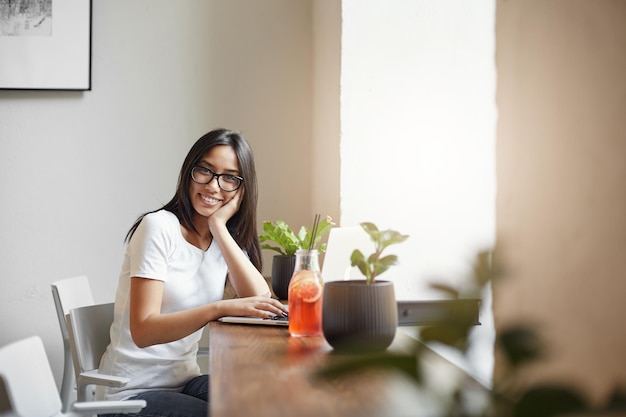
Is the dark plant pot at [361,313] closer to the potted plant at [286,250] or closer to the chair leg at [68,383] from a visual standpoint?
the potted plant at [286,250]

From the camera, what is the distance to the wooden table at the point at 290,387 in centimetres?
89

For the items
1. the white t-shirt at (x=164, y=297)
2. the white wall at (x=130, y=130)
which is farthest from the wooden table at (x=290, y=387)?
the white wall at (x=130, y=130)

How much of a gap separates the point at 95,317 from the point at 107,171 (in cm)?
90

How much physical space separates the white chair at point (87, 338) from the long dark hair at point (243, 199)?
24 cm

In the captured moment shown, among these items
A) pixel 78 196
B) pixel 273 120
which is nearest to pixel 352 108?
pixel 273 120

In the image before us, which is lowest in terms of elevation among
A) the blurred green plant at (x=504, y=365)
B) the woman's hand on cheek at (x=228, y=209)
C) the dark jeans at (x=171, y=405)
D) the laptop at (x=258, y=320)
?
the dark jeans at (x=171, y=405)

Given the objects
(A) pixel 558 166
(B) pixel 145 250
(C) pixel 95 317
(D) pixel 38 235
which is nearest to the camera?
(A) pixel 558 166

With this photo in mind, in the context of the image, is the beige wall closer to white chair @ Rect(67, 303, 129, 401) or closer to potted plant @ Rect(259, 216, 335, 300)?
potted plant @ Rect(259, 216, 335, 300)

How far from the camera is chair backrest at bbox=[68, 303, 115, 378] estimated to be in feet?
6.36

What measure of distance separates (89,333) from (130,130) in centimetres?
100

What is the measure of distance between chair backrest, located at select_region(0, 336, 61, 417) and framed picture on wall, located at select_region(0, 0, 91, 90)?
1.58 metres

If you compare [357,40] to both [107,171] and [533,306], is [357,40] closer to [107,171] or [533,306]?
[107,171]

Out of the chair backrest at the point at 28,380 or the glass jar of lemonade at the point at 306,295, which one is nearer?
the chair backrest at the point at 28,380

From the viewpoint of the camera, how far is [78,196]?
2.77 metres
